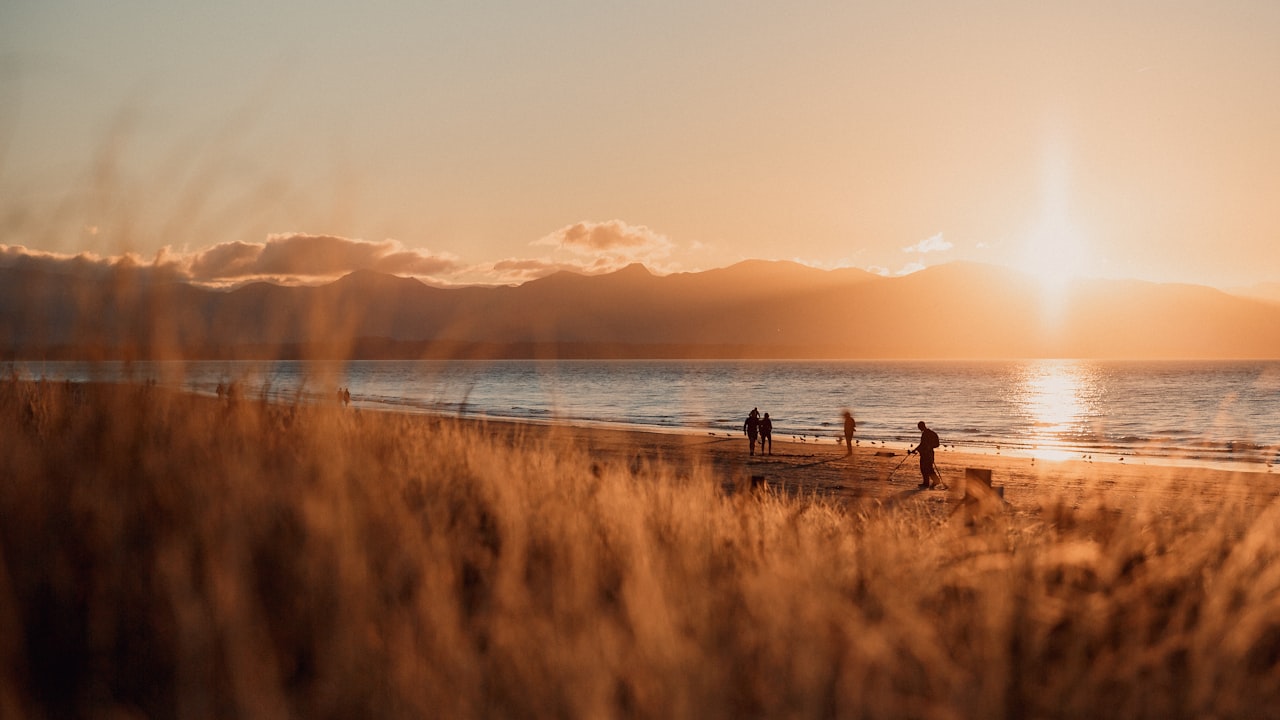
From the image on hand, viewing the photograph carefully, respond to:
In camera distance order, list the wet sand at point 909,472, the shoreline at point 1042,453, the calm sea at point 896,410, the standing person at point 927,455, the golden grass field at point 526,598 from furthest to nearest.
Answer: the shoreline at point 1042,453, the standing person at point 927,455, the wet sand at point 909,472, the calm sea at point 896,410, the golden grass field at point 526,598

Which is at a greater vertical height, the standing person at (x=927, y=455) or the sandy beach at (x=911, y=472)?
the standing person at (x=927, y=455)

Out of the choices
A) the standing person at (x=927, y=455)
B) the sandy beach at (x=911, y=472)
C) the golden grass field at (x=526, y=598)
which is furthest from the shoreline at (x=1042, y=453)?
the golden grass field at (x=526, y=598)

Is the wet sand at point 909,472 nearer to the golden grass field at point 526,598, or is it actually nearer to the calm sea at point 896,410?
the calm sea at point 896,410

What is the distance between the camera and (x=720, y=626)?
394 cm

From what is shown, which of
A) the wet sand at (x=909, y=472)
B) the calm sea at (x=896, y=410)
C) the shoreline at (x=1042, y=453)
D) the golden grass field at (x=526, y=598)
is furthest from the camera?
the shoreline at (x=1042, y=453)

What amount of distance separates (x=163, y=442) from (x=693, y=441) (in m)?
30.2

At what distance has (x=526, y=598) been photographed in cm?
404

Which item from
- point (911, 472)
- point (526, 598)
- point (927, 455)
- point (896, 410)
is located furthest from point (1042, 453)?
point (526, 598)

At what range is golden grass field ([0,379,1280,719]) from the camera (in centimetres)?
342

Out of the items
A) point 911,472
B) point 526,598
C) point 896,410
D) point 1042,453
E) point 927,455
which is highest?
point 526,598

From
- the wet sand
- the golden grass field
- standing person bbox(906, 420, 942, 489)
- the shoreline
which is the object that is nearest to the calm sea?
the shoreline

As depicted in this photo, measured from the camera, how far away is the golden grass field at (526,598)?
11.2 ft

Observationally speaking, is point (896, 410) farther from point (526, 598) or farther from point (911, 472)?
point (526, 598)

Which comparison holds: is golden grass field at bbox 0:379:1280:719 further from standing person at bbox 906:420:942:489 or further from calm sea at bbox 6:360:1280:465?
standing person at bbox 906:420:942:489
